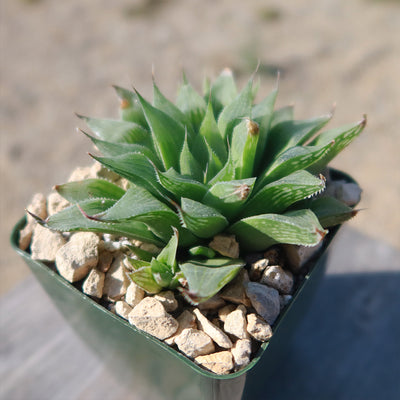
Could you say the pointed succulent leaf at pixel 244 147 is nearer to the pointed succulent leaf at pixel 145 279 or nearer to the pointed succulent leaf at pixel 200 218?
the pointed succulent leaf at pixel 200 218

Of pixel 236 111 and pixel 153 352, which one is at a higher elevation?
pixel 236 111

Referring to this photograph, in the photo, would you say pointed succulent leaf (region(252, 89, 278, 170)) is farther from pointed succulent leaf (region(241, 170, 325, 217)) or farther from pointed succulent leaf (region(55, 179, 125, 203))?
pointed succulent leaf (region(55, 179, 125, 203))

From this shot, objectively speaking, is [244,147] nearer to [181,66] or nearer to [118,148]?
[118,148]

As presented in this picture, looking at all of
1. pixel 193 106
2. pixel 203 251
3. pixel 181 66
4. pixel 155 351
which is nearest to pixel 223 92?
pixel 193 106

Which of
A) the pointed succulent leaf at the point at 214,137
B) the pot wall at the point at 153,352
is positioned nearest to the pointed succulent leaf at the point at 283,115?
the pointed succulent leaf at the point at 214,137

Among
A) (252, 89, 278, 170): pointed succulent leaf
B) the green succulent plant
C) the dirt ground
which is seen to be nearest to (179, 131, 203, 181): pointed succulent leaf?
the green succulent plant

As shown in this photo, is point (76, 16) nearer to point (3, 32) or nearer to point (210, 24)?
point (3, 32)
